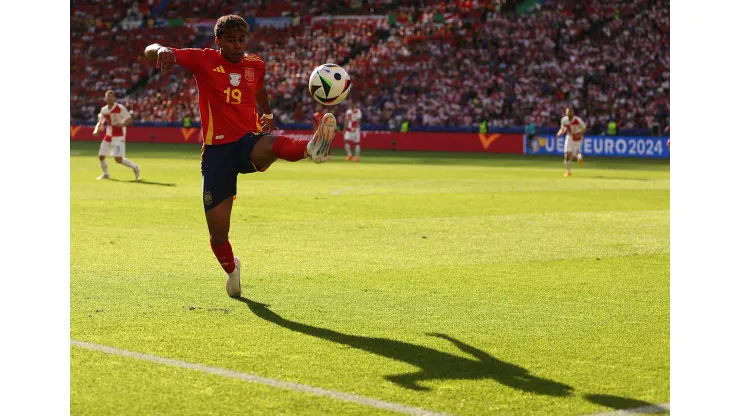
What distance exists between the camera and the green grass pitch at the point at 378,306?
5594 mm

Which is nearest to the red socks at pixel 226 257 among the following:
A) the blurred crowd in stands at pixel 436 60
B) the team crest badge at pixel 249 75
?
the team crest badge at pixel 249 75

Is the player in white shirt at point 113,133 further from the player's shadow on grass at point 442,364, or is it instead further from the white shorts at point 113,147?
the player's shadow on grass at point 442,364

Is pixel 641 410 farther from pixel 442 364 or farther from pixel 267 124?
pixel 267 124

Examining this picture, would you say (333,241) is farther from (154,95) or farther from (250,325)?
(154,95)

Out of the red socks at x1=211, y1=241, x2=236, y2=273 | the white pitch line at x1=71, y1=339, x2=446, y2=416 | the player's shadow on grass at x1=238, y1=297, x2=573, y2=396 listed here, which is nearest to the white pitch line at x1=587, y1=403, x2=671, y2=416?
the player's shadow on grass at x1=238, y1=297, x2=573, y2=396

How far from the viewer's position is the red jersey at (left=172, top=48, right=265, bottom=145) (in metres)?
8.57

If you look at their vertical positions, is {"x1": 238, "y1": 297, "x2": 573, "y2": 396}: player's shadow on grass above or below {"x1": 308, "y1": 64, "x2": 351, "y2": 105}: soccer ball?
below

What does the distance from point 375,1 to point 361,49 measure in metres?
4.08

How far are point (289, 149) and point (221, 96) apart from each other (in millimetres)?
878

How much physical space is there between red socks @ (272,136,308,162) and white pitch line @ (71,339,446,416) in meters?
2.27

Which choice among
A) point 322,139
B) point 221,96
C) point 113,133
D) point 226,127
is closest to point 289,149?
point 322,139

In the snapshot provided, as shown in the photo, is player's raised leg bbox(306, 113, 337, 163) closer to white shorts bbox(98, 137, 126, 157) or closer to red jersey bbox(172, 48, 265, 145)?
red jersey bbox(172, 48, 265, 145)

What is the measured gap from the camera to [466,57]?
49000 millimetres

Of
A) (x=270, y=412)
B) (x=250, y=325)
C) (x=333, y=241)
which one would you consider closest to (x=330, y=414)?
(x=270, y=412)
